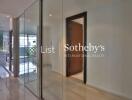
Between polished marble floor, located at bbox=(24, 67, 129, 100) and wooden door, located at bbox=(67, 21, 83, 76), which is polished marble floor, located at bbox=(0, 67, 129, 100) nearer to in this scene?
polished marble floor, located at bbox=(24, 67, 129, 100)

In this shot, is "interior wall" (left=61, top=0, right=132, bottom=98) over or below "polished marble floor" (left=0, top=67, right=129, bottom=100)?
over

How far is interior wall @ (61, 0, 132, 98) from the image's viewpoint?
3.63 meters

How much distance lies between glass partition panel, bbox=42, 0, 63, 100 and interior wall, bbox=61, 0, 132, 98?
42 centimetres

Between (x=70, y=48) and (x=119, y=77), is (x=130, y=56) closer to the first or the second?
(x=119, y=77)

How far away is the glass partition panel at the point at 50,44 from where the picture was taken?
3697mm

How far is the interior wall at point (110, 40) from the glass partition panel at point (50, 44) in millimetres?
417

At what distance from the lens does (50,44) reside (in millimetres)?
3787

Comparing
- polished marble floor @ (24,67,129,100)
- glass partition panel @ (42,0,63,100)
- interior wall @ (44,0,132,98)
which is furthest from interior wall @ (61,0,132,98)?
glass partition panel @ (42,0,63,100)

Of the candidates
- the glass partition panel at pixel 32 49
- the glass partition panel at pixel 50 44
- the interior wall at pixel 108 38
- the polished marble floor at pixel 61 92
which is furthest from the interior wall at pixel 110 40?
the glass partition panel at pixel 32 49

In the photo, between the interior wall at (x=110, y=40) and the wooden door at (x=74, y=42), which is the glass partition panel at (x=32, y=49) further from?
the wooden door at (x=74, y=42)

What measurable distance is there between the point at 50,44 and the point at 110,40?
1.59 meters

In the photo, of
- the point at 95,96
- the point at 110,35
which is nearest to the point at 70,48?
the point at 110,35

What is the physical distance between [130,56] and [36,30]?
243 cm

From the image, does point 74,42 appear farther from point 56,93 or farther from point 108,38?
point 56,93
